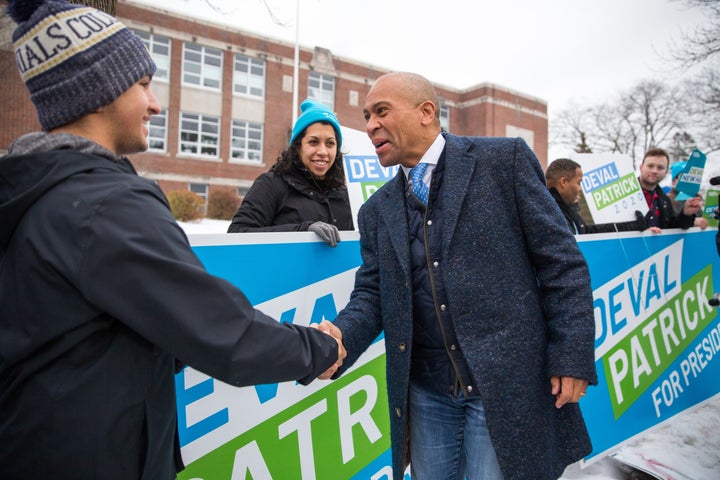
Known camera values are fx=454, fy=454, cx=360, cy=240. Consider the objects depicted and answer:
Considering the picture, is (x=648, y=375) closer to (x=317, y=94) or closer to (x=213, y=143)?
(x=213, y=143)

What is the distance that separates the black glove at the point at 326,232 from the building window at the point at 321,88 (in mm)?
28507

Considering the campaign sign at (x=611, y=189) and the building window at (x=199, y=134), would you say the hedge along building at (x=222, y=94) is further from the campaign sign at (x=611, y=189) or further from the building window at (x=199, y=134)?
the campaign sign at (x=611, y=189)

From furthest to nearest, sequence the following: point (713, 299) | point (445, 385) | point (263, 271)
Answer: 1. point (713, 299)
2. point (263, 271)
3. point (445, 385)

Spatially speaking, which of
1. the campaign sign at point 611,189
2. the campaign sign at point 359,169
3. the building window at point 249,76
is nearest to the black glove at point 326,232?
the campaign sign at point 359,169

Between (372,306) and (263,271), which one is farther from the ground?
(263,271)

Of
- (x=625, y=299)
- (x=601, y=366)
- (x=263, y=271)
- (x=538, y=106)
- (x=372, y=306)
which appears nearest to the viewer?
(x=372, y=306)

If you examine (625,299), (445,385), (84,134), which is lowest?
(445,385)

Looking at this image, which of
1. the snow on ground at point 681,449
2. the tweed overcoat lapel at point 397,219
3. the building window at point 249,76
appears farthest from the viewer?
the building window at point 249,76

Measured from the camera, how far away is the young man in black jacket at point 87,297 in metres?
1.01

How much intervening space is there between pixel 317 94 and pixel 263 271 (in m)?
29.3

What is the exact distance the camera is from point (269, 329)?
121cm

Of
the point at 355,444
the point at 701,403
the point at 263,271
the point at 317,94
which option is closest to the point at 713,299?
the point at 701,403

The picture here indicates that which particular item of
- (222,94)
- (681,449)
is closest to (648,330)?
(681,449)

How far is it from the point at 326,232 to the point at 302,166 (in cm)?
80
